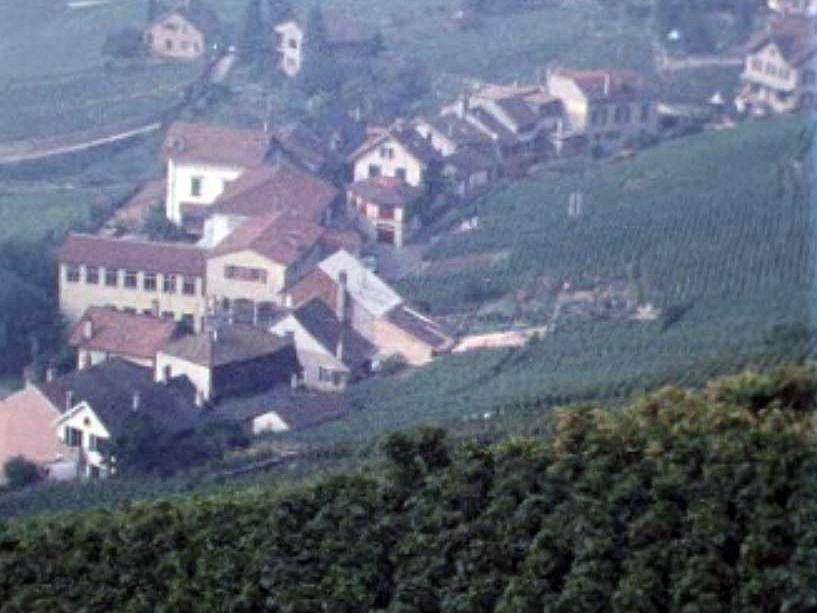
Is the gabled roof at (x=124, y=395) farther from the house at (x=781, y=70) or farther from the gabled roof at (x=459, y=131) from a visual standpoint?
the house at (x=781, y=70)

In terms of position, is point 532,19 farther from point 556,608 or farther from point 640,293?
point 556,608

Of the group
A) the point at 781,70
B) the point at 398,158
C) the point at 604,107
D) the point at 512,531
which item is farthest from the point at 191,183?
the point at 512,531

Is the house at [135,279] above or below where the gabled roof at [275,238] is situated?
below

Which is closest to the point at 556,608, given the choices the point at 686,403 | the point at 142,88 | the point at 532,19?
the point at 686,403

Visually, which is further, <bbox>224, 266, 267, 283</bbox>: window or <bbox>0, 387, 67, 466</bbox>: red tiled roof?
<bbox>224, 266, 267, 283</bbox>: window

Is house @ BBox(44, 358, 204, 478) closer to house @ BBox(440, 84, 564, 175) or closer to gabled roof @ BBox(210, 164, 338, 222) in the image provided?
gabled roof @ BBox(210, 164, 338, 222)

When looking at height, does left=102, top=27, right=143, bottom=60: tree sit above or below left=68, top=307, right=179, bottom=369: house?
above

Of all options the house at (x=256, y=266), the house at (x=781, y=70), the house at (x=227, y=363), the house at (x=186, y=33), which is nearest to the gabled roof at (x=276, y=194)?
the house at (x=256, y=266)

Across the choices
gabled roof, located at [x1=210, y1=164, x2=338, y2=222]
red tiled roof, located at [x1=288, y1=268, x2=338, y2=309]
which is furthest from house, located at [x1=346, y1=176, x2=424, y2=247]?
red tiled roof, located at [x1=288, y1=268, x2=338, y2=309]

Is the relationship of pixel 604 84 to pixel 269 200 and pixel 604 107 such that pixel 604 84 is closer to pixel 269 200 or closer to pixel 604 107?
pixel 604 107
